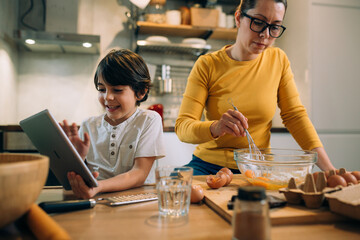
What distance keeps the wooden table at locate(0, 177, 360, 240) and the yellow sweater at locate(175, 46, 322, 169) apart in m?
0.65

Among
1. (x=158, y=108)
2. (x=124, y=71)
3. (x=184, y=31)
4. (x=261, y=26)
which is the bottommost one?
(x=158, y=108)

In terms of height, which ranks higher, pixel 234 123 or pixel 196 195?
pixel 234 123

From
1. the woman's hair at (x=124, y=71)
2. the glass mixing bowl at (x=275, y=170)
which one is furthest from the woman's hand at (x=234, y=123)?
the woman's hair at (x=124, y=71)

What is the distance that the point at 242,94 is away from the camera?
1294 mm

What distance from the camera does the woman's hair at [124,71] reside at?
111 cm

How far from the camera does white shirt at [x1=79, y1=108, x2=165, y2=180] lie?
1.11 m

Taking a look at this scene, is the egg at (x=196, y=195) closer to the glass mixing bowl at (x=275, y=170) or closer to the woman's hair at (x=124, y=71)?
the glass mixing bowl at (x=275, y=170)

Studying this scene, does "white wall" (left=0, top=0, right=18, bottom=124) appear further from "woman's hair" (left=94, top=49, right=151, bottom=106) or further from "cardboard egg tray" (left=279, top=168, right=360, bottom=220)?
"cardboard egg tray" (left=279, top=168, right=360, bottom=220)

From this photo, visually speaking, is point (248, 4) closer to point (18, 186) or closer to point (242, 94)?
point (242, 94)

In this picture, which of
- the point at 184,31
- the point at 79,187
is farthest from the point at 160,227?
the point at 184,31

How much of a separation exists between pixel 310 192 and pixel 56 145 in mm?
590

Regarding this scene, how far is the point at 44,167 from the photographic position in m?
0.45

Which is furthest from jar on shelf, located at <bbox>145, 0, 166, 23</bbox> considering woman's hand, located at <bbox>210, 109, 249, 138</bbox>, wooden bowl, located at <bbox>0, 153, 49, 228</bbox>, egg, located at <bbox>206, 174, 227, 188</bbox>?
wooden bowl, located at <bbox>0, 153, 49, 228</bbox>

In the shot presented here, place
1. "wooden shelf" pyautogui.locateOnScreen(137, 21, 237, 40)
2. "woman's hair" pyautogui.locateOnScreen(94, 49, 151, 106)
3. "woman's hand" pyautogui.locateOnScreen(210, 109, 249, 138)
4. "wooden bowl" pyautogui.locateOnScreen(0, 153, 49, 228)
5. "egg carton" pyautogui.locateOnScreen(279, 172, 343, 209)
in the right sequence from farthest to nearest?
"wooden shelf" pyautogui.locateOnScreen(137, 21, 237, 40) < "woman's hair" pyautogui.locateOnScreen(94, 49, 151, 106) < "woman's hand" pyautogui.locateOnScreen(210, 109, 249, 138) < "egg carton" pyautogui.locateOnScreen(279, 172, 343, 209) < "wooden bowl" pyautogui.locateOnScreen(0, 153, 49, 228)
